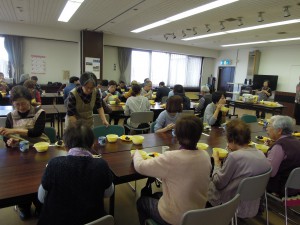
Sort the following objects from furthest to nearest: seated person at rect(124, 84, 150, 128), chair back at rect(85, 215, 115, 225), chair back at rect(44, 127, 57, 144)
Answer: seated person at rect(124, 84, 150, 128)
chair back at rect(44, 127, 57, 144)
chair back at rect(85, 215, 115, 225)

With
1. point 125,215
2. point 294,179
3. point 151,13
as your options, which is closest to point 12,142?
point 125,215

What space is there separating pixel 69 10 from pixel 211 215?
5718mm

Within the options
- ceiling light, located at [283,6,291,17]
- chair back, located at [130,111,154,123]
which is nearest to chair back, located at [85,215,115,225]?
chair back, located at [130,111,154,123]

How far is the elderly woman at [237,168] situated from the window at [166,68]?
28.4 ft

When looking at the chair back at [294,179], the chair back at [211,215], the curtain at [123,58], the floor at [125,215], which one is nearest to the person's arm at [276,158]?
the chair back at [294,179]

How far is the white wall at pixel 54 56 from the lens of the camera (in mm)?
7965

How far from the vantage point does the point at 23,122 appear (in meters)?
2.16

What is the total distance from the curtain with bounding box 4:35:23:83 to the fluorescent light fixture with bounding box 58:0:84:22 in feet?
7.28

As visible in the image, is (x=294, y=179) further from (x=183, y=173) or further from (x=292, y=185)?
(x=183, y=173)

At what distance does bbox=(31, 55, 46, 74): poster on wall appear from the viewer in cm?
805

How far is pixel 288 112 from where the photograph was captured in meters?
8.87

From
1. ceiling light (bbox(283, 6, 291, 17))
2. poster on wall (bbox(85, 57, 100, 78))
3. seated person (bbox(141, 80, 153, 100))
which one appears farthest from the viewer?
poster on wall (bbox(85, 57, 100, 78))

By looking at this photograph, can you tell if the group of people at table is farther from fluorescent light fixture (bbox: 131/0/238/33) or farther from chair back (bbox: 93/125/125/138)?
fluorescent light fixture (bbox: 131/0/238/33)

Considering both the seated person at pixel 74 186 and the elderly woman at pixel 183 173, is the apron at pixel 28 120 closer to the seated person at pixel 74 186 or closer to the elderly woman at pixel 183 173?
the seated person at pixel 74 186
